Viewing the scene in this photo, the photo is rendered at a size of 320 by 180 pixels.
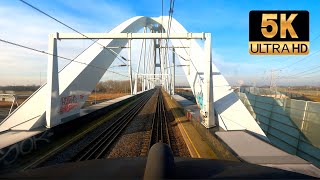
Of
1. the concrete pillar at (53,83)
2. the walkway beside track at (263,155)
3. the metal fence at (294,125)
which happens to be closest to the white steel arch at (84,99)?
the concrete pillar at (53,83)

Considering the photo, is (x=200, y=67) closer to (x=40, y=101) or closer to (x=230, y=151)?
(x=40, y=101)

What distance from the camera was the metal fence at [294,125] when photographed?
1627 centimetres

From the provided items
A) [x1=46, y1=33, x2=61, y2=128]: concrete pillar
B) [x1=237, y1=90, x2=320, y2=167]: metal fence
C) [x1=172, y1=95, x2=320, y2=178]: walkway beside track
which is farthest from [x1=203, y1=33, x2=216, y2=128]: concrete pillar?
[x1=46, y1=33, x2=61, y2=128]: concrete pillar

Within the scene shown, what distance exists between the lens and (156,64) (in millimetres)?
123062

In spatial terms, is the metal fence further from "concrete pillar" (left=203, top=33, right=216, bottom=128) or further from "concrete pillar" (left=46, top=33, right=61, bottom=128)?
"concrete pillar" (left=46, top=33, right=61, bottom=128)

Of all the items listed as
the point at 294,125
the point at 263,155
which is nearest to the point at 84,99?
the point at 263,155

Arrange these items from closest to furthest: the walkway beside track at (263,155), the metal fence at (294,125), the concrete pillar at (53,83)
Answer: the walkway beside track at (263,155)
the concrete pillar at (53,83)
the metal fence at (294,125)

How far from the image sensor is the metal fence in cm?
1627

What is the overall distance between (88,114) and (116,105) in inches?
503

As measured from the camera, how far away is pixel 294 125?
19.5 metres

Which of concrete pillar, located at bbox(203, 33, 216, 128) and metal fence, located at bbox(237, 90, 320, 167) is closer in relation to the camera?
concrete pillar, located at bbox(203, 33, 216, 128)

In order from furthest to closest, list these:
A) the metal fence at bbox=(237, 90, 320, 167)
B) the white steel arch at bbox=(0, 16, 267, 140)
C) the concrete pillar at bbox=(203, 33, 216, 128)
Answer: the metal fence at bbox=(237, 90, 320, 167)
the concrete pillar at bbox=(203, 33, 216, 128)
the white steel arch at bbox=(0, 16, 267, 140)

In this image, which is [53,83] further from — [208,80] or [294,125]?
[294,125]

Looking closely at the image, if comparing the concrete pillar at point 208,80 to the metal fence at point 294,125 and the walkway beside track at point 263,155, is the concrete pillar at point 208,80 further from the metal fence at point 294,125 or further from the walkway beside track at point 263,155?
the metal fence at point 294,125
